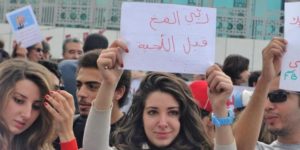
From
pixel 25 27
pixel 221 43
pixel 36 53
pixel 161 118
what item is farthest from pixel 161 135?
pixel 221 43

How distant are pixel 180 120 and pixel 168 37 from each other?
18.5 inches

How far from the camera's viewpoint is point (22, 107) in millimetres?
2896

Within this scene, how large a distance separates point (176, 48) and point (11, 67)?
0.80 meters

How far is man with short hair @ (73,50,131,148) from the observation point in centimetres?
368

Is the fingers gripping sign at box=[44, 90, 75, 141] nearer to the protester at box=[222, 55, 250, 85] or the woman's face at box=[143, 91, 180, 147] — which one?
the woman's face at box=[143, 91, 180, 147]

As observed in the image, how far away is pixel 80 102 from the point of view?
12.2 feet

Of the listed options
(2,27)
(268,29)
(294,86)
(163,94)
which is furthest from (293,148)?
(2,27)

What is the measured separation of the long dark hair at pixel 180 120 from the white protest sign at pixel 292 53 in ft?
1.48

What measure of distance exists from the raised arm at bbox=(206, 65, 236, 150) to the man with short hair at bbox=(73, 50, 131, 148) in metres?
0.90

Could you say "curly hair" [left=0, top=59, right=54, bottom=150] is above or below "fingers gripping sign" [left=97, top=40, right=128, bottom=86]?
below

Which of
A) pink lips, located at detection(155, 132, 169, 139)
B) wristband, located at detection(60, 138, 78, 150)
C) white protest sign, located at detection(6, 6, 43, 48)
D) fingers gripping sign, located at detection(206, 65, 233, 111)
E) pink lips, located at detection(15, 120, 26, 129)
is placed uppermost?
white protest sign, located at detection(6, 6, 43, 48)

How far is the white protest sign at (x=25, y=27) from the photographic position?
21.1 feet

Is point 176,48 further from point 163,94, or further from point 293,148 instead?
point 293,148

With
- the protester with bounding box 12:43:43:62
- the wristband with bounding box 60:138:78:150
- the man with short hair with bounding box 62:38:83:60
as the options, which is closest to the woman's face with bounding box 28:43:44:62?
the protester with bounding box 12:43:43:62
